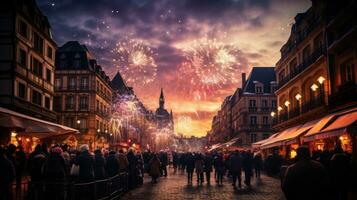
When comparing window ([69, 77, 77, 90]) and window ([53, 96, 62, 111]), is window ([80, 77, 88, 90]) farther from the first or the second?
window ([53, 96, 62, 111])

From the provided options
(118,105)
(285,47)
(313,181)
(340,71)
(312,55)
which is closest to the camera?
(313,181)

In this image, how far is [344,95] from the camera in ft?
78.2

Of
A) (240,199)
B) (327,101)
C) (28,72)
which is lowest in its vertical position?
(240,199)

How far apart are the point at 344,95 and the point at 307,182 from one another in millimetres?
18603

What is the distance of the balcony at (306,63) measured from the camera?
95.2ft

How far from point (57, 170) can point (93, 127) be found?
50.0 meters

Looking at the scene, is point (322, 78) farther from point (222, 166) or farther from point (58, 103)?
point (58, 103)

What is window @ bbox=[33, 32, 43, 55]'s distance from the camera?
36253 millimetres

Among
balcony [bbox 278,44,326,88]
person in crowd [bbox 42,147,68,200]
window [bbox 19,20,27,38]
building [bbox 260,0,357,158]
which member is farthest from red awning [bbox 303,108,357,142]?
window [bbox 19,20,27,38]

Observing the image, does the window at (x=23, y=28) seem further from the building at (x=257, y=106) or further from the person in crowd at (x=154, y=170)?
the building at (x=257, y=106)

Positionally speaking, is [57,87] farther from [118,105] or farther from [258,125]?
[258,125]

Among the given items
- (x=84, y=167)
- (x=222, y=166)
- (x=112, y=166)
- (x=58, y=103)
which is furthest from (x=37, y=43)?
(x=84, y=167)

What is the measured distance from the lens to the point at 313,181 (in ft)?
22.1

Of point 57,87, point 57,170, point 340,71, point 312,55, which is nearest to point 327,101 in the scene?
point 340,71
